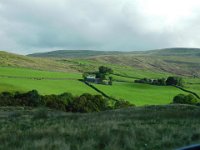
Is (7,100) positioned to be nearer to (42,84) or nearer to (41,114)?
(42,84)

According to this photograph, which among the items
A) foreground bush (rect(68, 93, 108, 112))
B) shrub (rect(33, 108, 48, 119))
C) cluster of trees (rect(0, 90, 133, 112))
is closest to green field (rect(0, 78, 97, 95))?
cluster of trees (rect(0, 90, 133, 112))

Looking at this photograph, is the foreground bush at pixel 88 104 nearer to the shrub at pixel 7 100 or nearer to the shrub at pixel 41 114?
the shrub at pixel 7 100

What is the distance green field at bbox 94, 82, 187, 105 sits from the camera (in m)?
124

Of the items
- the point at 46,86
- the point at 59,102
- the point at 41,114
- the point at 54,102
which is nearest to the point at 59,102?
the point at 59,102

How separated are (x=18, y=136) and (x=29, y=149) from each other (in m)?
3.36

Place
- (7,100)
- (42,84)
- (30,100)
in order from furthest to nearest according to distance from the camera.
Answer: (42,84) → (7,100) → (30,100)

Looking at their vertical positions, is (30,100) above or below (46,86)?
below

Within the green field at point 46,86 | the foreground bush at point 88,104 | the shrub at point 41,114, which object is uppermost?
the shrub at point 41,114

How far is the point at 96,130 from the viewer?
818 inches

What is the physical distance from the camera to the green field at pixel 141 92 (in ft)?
408

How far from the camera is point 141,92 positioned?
13850 cm

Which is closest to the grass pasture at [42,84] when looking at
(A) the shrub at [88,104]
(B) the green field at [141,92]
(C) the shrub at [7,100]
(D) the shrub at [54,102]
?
(B) the green field at [141,92]

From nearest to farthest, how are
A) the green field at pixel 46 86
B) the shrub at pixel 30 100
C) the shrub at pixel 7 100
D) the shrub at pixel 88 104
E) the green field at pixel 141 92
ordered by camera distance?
the shrub at pixel 88 104
the shrub at pixel 7 100
the shrub at pixel 30 100
the green field at pixel 46 86
the green field at pixel 141 92

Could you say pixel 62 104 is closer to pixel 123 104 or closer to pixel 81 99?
pixel 81 99
